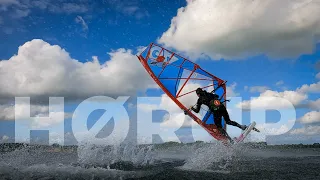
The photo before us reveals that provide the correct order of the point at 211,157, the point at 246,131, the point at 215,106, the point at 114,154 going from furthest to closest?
the point at 114,154 < the point at 246,131 < the point at 215,106 < the point at 211,157

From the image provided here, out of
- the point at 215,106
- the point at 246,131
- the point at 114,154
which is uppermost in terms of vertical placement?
the point at 215,106

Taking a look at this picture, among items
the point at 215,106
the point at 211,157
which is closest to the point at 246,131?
the point at 215,106

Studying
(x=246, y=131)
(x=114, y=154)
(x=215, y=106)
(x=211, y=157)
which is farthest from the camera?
(x=114, y=154)

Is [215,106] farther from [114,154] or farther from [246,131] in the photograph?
[114,154]

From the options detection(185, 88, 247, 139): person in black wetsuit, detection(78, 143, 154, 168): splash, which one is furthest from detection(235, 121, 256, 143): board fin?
detection(78, 143, 154, 168): splash

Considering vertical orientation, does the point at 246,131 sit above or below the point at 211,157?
above

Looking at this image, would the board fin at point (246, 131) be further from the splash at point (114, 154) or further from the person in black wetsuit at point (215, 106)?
the splash at point (114, 154)

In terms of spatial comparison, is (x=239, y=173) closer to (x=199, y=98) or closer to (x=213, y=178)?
(x=213, y=178)

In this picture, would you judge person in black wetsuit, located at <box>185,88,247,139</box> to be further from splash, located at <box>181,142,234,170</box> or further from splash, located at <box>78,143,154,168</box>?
splash, located at <box>78,143,154,168</box>

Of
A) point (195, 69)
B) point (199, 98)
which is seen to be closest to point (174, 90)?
point (195, 69)

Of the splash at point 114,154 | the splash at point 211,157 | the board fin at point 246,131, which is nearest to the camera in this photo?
the splash at point 211,157

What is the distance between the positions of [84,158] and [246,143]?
25.6 ft

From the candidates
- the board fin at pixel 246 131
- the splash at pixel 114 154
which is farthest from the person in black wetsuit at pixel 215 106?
the splash at pixel 114 154

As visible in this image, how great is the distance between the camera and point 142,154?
49.2ft
